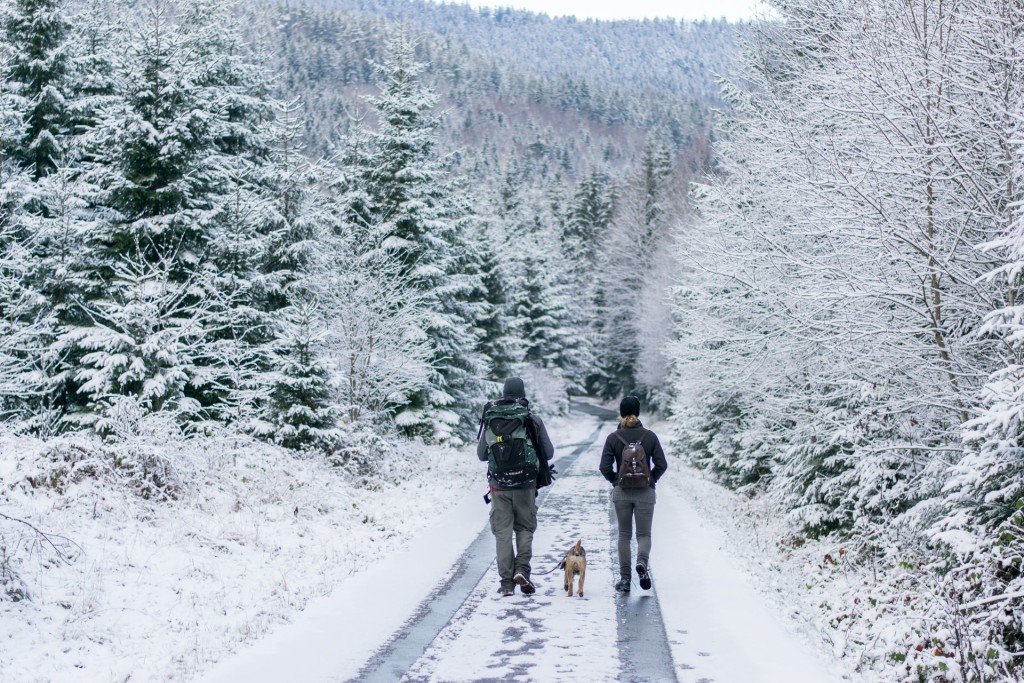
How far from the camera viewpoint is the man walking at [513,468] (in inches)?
368

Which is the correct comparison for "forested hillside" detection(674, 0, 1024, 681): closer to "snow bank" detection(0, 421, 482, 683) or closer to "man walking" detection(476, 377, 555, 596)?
"man walking" detection(476, 377, 555, 596)

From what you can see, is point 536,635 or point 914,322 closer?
point 536,635

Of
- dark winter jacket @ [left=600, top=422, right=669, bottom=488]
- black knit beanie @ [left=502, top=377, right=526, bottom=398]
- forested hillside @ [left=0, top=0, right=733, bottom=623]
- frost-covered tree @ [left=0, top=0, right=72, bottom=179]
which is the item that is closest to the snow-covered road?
dark winter jacket @ [left=600, top=422, right=669, bottom=488]

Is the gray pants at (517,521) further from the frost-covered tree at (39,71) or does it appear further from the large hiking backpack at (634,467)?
the frost-covered tree at (39,71)

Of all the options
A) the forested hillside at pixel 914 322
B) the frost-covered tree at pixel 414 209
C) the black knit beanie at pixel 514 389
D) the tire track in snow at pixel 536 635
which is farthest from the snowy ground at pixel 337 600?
the frost-covered tree at pixel 414 209

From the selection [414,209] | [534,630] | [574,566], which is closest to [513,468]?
[574,566]

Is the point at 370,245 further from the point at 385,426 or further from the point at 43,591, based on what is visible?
the point at 43,591

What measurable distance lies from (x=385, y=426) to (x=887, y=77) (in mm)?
17975

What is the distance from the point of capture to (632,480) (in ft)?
31.1

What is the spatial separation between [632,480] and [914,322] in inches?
152

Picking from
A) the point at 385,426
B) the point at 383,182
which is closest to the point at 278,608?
the point at 385,426

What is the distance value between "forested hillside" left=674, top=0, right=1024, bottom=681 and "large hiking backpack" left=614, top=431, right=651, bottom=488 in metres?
2.42

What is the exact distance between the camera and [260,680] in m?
6.18

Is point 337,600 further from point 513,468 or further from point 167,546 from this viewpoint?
point 167,546
